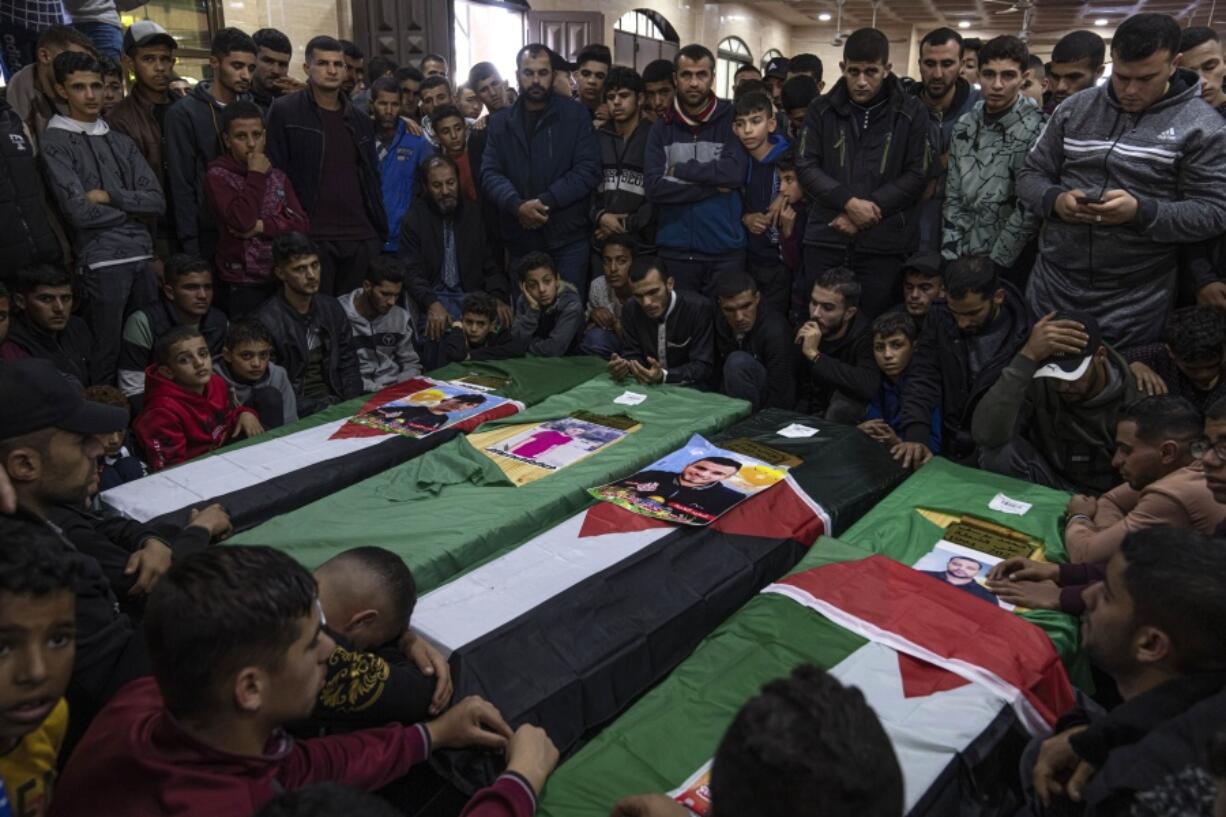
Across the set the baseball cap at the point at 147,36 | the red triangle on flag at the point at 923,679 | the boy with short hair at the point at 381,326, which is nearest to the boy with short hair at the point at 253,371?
the boy with short hair at the point at 381,326

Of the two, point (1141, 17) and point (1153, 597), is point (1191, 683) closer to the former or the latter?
point (1153, 597)

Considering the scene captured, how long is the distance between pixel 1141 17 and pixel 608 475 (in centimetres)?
209

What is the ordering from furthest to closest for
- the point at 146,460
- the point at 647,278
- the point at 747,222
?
the point at 747,222 → the point at 647,278 → the point at 146,460

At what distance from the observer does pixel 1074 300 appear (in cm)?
284

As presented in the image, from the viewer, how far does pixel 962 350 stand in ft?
9.62

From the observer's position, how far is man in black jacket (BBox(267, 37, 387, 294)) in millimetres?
3873

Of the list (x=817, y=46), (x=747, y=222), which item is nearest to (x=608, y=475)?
(x=747, y=222)

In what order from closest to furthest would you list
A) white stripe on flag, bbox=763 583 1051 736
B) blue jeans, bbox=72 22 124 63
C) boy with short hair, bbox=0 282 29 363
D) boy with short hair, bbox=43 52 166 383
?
white stripe on flag, bbox=763 583 1051 736
boy with short hair, bbox=0 282 29 363
boy with short hair, bbox=43 52 166 383
blue jeans, bbox=72 22 124 63

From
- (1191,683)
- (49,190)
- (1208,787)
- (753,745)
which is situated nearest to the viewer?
(753,745)

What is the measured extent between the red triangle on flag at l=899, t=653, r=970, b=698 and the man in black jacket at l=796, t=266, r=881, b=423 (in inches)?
67.5

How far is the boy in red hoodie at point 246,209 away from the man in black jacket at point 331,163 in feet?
0.60

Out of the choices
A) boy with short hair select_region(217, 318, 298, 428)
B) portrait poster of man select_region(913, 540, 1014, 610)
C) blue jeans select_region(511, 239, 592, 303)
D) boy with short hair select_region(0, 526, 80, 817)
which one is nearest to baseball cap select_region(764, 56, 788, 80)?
blue jeans select_region(511, 239, 592, 303)

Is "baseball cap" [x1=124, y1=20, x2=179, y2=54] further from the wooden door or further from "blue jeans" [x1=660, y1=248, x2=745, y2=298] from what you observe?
the wooden door

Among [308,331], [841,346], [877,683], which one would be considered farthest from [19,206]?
[877,683]
